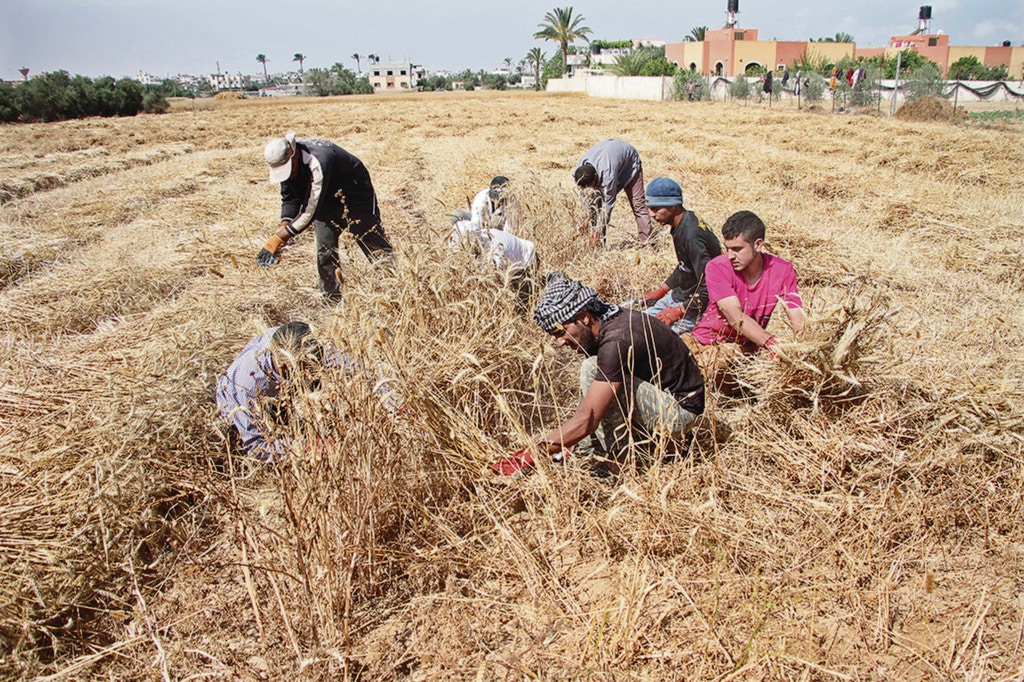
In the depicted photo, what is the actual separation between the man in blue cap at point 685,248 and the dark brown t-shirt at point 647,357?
0.92 metres

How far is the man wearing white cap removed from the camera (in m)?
4.09

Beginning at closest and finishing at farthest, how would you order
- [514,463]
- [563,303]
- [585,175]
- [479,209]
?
1. [514,463]
2. [563,303]
3. [479,209]
4. [585,175]

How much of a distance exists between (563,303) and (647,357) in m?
0.40

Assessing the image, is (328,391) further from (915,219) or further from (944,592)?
(915,219)

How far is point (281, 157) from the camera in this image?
402 cm

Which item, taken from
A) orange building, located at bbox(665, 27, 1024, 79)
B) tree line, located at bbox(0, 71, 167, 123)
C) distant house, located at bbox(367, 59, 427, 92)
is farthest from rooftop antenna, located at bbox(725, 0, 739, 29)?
distant house, located at bbox(367, 59, 427, 92)

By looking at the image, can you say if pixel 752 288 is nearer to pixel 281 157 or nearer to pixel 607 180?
pixel 607 180

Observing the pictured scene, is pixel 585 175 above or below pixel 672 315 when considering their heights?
above

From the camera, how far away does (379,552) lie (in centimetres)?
207

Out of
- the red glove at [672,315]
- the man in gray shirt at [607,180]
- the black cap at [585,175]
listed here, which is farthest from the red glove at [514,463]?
the black cap at [585,175]

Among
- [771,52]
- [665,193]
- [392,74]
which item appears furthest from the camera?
[392,74]

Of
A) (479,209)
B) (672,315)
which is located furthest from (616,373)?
(479,209)

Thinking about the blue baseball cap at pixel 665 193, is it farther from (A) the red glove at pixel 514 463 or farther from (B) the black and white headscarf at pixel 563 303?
(A) the red glove at pixel 514 463

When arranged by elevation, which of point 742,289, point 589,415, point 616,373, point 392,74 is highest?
point 392,74
